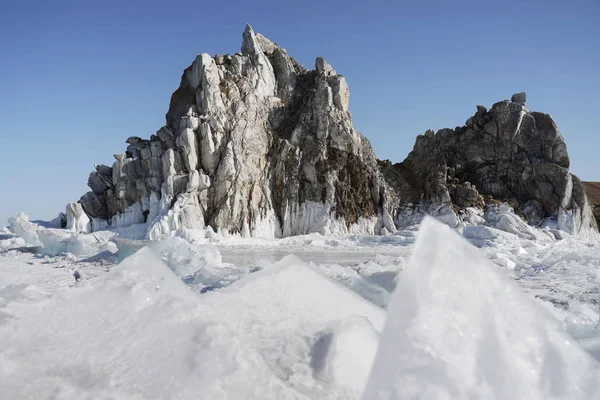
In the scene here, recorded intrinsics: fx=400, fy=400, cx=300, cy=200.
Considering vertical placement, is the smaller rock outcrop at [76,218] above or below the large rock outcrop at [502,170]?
below

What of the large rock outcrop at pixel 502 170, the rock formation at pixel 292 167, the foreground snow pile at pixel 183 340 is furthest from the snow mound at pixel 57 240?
the large rock outcrop at pixel 502 170

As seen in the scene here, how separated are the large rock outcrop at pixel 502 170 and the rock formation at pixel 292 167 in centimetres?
8

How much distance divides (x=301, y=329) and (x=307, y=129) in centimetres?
2740

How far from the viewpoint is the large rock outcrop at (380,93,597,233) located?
2975 centimetres

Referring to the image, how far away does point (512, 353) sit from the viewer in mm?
1487

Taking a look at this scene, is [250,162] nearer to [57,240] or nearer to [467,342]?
[57,240]

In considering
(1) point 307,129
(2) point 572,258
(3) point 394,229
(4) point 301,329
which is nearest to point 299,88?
(1) point 307,129

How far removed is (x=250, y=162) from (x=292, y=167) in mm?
3149

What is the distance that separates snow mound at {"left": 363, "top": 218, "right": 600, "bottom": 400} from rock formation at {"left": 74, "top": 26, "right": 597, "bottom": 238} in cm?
2203

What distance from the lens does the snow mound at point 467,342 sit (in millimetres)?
1417

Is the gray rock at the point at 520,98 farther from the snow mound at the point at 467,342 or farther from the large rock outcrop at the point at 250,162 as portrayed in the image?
the snow mound at the point at 467,342

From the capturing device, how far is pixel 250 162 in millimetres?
26656

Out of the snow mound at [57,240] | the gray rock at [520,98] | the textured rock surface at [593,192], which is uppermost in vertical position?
the gray rock at [520,98]

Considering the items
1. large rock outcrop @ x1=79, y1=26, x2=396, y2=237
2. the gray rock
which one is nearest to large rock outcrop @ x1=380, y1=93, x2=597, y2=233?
the gray rock
